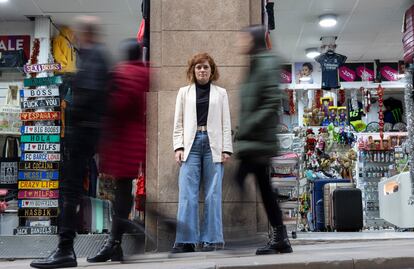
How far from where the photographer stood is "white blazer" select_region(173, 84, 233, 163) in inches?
184

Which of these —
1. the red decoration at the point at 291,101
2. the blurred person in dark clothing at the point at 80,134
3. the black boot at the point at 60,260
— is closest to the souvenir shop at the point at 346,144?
the red decoration at the point at 291,101

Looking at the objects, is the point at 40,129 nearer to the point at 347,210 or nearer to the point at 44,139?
the point at 44,139

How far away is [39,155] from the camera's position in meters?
9.22

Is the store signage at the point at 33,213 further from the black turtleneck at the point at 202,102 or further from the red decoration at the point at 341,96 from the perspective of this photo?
the red decoration at the point at 341,96

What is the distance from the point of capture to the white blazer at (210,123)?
468 cm

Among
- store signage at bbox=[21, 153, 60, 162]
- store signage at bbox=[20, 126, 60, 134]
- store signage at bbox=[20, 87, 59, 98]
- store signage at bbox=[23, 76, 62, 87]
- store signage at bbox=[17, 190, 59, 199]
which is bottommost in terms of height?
store signage at bbox=[17, 190, 59, 199]

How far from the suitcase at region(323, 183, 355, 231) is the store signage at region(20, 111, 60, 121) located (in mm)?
4547

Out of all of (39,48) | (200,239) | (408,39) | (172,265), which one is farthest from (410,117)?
(39,48)

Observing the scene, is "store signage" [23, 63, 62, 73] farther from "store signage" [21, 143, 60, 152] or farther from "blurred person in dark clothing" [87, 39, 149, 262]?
"blurred person in dark clothing" [87, 39, 149, 262]

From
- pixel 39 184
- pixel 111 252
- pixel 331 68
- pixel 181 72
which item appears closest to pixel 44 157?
pixel 39 184

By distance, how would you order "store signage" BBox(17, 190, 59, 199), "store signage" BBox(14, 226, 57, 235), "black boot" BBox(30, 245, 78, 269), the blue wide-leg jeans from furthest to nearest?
"store signage" BBox(17, 190, 59, 199) → "store signage" BBox(14, 226, 57, 235) → the blue wide-leg jeans → "black boot" BBox(30, 245, 78, 269)

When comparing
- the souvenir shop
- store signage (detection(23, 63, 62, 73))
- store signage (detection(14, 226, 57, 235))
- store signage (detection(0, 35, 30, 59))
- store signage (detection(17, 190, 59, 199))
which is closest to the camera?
store signage (detection(14, 226, 57, 235))

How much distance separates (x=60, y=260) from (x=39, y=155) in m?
5.69

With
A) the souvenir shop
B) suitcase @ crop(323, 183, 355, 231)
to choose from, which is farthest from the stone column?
suitcase @ crop(323, 183, 355, 231)
